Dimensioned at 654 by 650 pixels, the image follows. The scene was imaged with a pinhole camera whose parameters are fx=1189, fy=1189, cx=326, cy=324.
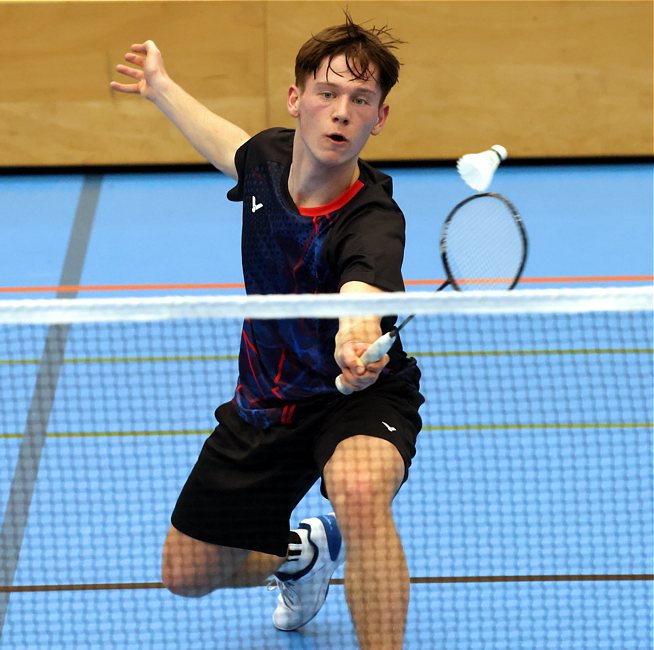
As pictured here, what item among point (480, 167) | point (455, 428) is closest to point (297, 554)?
point (480, 167)

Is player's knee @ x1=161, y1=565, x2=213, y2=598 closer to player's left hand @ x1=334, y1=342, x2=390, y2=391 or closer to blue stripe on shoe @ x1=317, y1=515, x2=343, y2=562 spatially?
blue stripe on shoe @ x1=317, y1=515, x2=343, y2=562

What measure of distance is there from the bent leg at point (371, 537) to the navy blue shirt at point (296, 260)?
0.33 meters

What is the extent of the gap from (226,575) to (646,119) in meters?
5.74

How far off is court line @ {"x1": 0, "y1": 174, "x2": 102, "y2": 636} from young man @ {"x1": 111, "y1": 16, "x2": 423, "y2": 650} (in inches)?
35.0

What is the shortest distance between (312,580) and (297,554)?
107mm

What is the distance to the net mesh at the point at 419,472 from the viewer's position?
3.80 meters

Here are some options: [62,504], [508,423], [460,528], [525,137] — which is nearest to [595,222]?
[525,137]

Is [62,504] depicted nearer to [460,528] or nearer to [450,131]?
[460,528]

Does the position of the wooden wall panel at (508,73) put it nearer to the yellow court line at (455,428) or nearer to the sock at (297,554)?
the yellow court line at (455,428)

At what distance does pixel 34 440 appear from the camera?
4.96m

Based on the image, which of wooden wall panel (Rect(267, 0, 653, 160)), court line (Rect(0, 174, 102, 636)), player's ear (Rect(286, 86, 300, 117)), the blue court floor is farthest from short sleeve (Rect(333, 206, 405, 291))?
wooden wall panel (Rect(267, 0, 653, 160))

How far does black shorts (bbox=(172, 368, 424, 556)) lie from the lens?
3.41m

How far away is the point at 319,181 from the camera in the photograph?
11.0ft

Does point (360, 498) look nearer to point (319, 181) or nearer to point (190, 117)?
point (319, 181)
